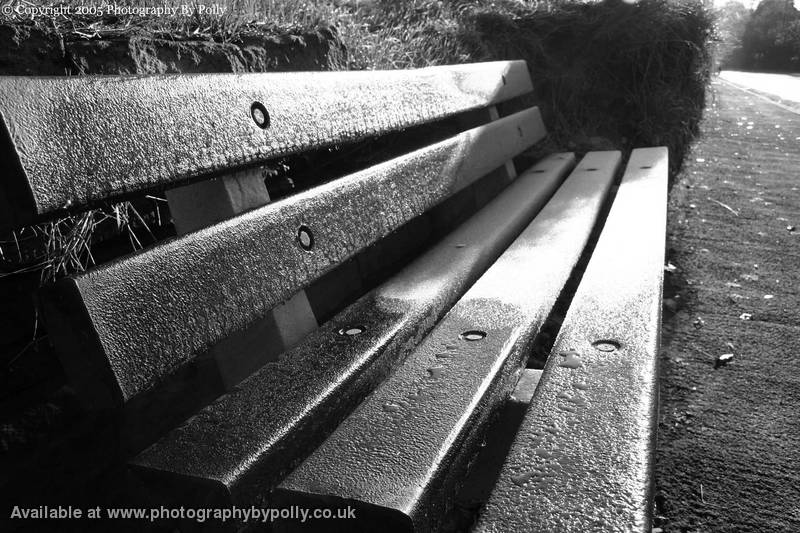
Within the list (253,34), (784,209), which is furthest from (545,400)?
(784,209)

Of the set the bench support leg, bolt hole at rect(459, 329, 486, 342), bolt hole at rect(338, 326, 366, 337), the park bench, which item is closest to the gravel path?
the park bench

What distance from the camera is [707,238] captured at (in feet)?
10.3

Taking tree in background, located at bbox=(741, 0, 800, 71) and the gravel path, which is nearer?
the gravel path

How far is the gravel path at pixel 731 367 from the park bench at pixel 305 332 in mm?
458

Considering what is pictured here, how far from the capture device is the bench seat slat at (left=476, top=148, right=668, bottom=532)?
0.67 m

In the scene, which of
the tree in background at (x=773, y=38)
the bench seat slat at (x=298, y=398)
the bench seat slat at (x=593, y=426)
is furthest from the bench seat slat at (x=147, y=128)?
the tree in background at (x=773, y=38)

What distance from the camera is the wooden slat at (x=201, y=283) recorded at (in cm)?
68

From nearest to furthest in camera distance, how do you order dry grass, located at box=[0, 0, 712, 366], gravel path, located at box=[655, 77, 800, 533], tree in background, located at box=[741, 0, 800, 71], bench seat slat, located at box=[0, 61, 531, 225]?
1. bench seat slat, located at box=[0, 61, 531, 225]
2. gravel path, located at box=[655, 77, 800, 533]
3. dry grass, located at box=[0, 0, 712, 366]
4. tree in background, located at box=[741, 0, 800, 71]

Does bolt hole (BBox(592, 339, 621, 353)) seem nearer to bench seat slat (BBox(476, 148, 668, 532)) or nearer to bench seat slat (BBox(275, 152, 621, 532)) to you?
bench seat slat (BBox(476, 148, 668, 532))

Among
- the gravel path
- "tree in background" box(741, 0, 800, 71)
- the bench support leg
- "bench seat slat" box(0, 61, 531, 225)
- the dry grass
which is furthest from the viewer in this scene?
"tree in background" box(741, 0, 800, 71)

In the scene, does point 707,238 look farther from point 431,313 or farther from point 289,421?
point 289,421

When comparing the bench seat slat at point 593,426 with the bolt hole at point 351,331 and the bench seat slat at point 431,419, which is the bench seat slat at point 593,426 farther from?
the bolt hole at point 351,331

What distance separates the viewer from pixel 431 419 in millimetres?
811

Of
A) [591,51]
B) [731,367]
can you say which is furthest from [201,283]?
[591,51]
